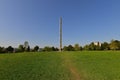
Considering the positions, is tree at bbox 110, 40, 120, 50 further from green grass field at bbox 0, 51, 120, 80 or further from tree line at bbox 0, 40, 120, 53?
green grass field at bbox 0, 51, 120, 80

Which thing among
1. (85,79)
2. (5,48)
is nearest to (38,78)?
(85,79)

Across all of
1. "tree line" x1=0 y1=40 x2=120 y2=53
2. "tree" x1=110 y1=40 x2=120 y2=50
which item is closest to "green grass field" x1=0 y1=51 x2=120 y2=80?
"tree line" x1=0 y1=40 x2=120 y2=53

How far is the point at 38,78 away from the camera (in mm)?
14406

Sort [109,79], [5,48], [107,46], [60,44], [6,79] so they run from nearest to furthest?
1. [6,79]
2. [109,79]
3. [60,44]
4. [5,48]
5. [107,46]

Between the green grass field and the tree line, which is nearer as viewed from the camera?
the green grass field

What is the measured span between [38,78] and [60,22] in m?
44.4

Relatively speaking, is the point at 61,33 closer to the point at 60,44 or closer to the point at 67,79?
the point at 60,44

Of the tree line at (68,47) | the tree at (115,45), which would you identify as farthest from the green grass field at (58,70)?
the tree at (115,45)

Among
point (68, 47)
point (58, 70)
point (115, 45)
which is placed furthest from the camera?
point (68, 47)

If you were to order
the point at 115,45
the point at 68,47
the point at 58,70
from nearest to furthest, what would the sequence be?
the point at 58,70, the point at 115,45, the point at 68,47

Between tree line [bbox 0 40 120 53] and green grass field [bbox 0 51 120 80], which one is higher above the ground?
tree line [bbox 0 40 120 53]

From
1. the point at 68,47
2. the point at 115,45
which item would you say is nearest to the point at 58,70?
the point at 115,45

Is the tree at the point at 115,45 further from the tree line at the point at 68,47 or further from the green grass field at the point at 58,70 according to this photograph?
the green grass field at the point at 58,70

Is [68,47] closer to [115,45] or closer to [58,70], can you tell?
[115,45]
